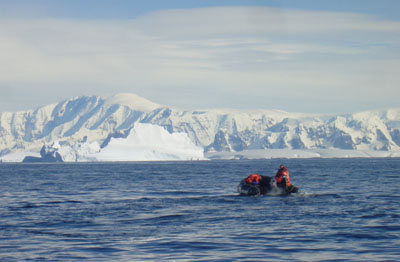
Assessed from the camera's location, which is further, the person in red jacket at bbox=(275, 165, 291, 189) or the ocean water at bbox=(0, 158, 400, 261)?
the person in red jacket at bbox=(275, 165, 291, 189)

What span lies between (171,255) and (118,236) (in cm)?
467

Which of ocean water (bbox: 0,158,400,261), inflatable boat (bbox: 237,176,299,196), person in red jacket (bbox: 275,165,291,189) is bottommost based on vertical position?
ocean water (bbox: 0,158,400,261)

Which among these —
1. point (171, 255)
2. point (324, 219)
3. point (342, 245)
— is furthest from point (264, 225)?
point (171, 255)

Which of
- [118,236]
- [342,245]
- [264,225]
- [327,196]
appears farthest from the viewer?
[327,196]

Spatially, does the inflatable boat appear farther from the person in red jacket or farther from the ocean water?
the ocean water

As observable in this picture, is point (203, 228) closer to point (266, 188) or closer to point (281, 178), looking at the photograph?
point (281, 178)

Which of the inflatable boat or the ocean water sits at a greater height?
the inflatable boat

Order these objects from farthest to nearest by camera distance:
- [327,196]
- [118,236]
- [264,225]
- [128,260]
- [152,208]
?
[327,196]
[152,208]
[264,225]
[118,236]
[128,260]

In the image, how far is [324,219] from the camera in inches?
1261

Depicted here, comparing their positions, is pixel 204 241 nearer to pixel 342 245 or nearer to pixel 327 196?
pixel 342 245

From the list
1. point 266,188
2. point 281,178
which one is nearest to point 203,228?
point 281,178

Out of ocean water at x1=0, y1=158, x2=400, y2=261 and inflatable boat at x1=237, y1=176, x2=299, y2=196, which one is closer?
ocean water at x1=0, y1=158, x2=400, y2=261

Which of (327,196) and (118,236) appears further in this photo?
(327,196)

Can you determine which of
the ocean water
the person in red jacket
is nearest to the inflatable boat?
the person in red jacket
